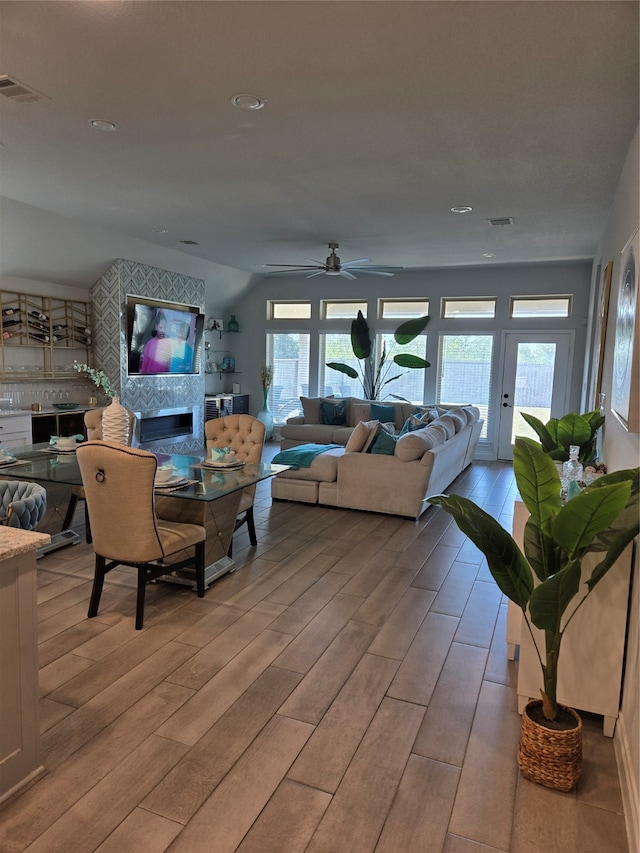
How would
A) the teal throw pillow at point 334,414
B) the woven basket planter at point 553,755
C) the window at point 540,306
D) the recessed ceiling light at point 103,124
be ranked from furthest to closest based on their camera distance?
the teal throw pillow at point 334,414 < the window at point 540,306 < the recessed ceiling light at point 103,124 < the woven basket planter at point 553,755

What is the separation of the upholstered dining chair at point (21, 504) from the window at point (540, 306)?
7499mm

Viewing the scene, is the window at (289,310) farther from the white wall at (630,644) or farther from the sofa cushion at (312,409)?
the white wall at (630,644)

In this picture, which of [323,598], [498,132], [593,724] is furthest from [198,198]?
[593,724]

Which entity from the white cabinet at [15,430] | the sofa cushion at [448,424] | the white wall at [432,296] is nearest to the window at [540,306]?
the white wall at [432,296]

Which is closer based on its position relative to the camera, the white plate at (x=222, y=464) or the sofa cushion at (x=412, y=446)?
the white plate at (x=222, y=464)

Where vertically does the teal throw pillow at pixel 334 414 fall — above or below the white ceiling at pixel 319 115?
below

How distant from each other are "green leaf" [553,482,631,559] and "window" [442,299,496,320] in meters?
7.40

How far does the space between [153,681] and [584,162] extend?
4175 mm

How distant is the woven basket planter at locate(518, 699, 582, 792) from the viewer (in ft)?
6.68

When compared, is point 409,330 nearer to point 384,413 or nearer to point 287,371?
point 384,413

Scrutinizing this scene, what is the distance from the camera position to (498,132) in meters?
3.42

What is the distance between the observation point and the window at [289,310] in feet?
33.2

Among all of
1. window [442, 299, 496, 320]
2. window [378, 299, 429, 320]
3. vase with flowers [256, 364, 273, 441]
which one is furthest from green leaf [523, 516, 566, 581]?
vase with flowers [256, 364, 273, 441]

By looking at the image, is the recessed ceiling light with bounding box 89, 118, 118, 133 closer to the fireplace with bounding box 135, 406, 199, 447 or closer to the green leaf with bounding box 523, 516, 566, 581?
the green leaf with bounding box 523, 516, 566, 581
